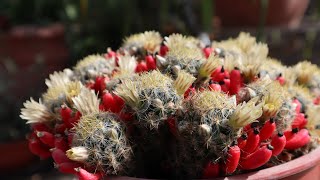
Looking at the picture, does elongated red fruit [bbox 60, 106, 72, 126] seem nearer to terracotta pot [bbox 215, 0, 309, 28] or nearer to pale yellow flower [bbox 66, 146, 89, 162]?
pale yellow flower [bbox 66, 146, 89, 162]

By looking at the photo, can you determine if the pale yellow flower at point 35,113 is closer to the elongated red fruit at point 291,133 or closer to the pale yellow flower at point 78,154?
the pale yellow flower at point 78,154

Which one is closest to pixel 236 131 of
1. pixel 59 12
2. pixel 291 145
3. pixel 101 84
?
pixel 291 145

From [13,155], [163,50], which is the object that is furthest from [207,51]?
[13,155]

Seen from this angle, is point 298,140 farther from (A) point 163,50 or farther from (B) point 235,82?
(A) point 163,50

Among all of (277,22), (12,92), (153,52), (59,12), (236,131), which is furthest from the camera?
(59,12)

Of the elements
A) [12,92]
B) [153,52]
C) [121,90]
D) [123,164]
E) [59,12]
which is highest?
[59,12]

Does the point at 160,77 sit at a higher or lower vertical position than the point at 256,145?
higher

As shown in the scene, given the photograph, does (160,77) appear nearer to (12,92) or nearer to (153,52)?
(153,52)

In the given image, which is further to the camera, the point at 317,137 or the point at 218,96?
the point at 317,137

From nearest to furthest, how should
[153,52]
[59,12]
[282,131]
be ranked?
[282,131], [153,52], [59,12]
